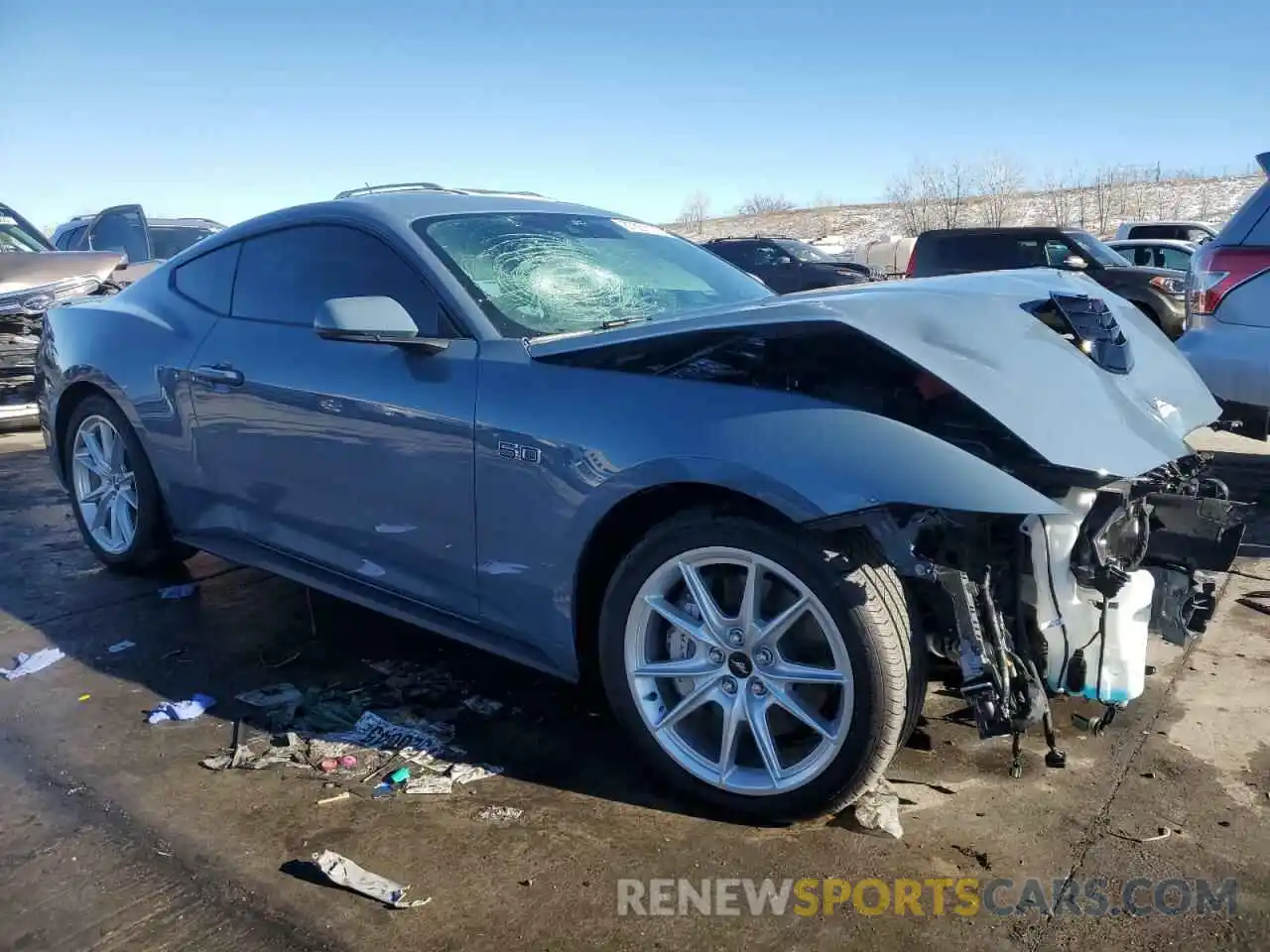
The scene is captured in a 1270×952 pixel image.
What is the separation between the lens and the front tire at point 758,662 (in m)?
2.34

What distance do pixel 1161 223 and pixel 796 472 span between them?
1905cm

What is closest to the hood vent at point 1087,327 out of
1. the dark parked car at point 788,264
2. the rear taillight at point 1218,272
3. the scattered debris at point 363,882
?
the scattered debris at point 363,882

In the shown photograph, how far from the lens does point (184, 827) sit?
8.52ft

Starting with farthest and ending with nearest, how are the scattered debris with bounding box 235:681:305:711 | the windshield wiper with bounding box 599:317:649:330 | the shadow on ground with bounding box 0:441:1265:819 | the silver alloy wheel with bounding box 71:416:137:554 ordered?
the silver alloy wheel with bounding box 71:416:137:554
the scattered debris with bounding box 235:681:305:711
the windshield wiper with bounding box 599:317:649:330
the shadow on ground with bounding box 0:441:1265:819

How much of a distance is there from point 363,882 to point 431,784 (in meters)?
0.45

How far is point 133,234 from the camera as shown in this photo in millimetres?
12586

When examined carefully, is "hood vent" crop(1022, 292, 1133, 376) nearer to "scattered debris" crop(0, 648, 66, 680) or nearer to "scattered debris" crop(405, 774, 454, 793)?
"scattered debris" crop(405, 774, 454, 793)

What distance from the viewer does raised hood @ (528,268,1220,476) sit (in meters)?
2.35

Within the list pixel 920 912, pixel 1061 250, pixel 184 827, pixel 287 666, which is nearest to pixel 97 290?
pixel 287 666

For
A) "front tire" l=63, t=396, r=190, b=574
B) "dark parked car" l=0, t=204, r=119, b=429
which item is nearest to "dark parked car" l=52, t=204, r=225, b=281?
"dark parked car" l=0, t=204, r=119, b=429

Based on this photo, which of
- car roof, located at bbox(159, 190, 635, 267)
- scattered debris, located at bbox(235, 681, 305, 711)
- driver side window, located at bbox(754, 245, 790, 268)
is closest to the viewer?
scattered debris, located at bbox(235, 681, 305, 711)

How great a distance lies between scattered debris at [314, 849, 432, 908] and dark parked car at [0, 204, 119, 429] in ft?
21.9

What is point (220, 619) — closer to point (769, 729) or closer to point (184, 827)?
point (184, 827)

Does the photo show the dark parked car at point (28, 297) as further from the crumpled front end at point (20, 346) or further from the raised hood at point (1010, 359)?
the raised hood at point (1010, 359)
